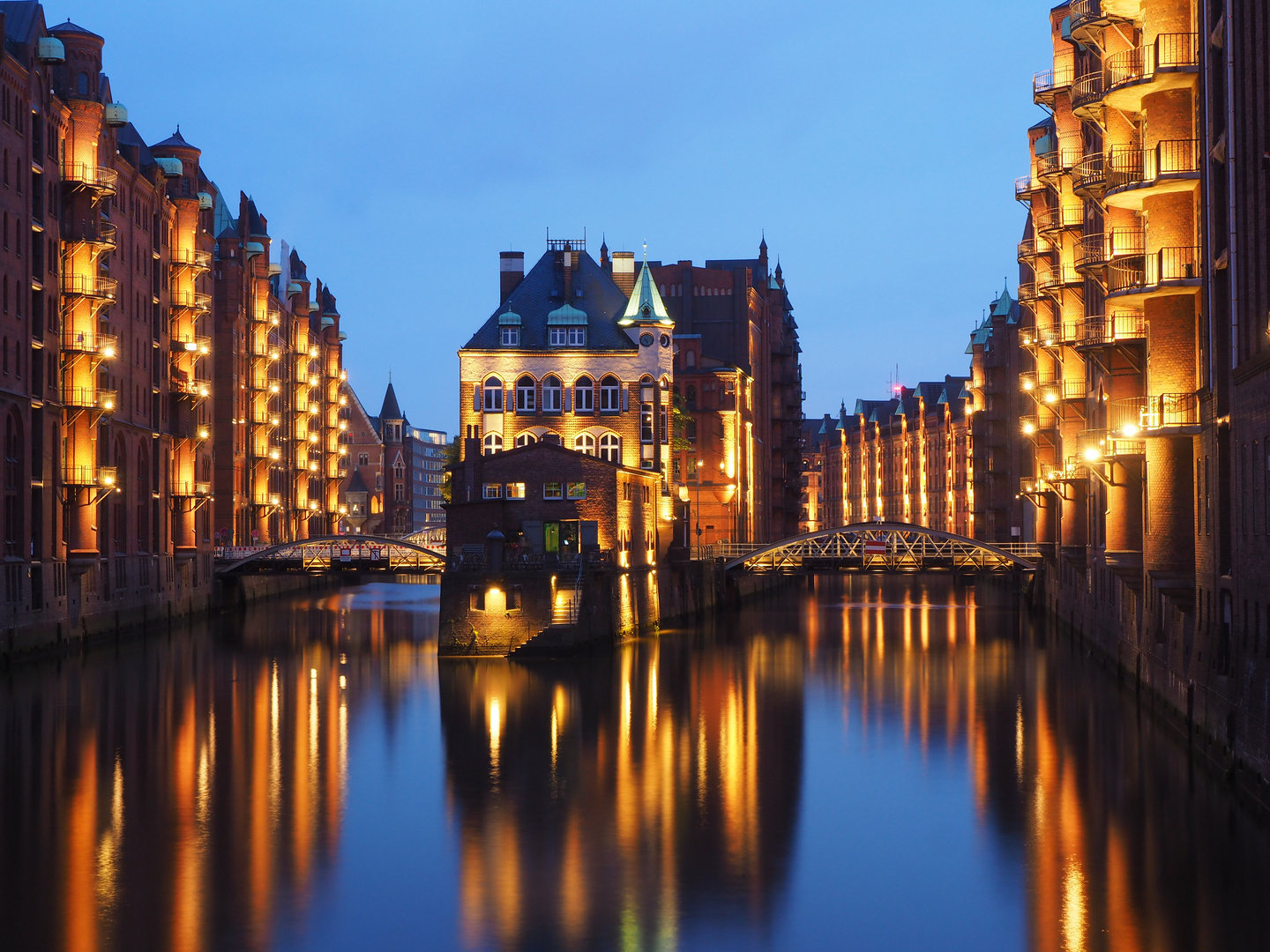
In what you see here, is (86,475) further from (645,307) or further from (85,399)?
(645,307)

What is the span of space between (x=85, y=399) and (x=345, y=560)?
888 inches

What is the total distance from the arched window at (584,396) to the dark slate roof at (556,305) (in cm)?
198

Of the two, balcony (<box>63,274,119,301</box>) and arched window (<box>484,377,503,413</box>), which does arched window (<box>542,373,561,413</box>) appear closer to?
arched window (<box>484,377,503,413</box>)

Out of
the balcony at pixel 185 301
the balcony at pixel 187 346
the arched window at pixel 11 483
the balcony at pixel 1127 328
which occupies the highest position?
the balcony at pixel 185 301

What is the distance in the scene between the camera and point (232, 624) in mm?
88500

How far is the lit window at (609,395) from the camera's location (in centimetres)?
9056

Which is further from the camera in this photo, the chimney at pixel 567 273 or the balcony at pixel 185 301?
the chimney at pixel 567 273

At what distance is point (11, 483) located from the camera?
203 ft

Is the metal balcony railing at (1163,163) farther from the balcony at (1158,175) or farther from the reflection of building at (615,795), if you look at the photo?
the reflection of building at (615,795)

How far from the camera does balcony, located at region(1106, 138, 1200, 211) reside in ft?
135

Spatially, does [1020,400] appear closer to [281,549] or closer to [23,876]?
[281,549]

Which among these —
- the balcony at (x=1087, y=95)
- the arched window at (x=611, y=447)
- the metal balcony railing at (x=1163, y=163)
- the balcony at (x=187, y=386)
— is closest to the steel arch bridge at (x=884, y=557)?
the arched window at (x=611, y=447)

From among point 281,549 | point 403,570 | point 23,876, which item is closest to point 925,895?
point 23,876

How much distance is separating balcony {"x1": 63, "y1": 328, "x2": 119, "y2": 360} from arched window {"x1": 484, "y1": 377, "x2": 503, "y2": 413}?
24.5 m
